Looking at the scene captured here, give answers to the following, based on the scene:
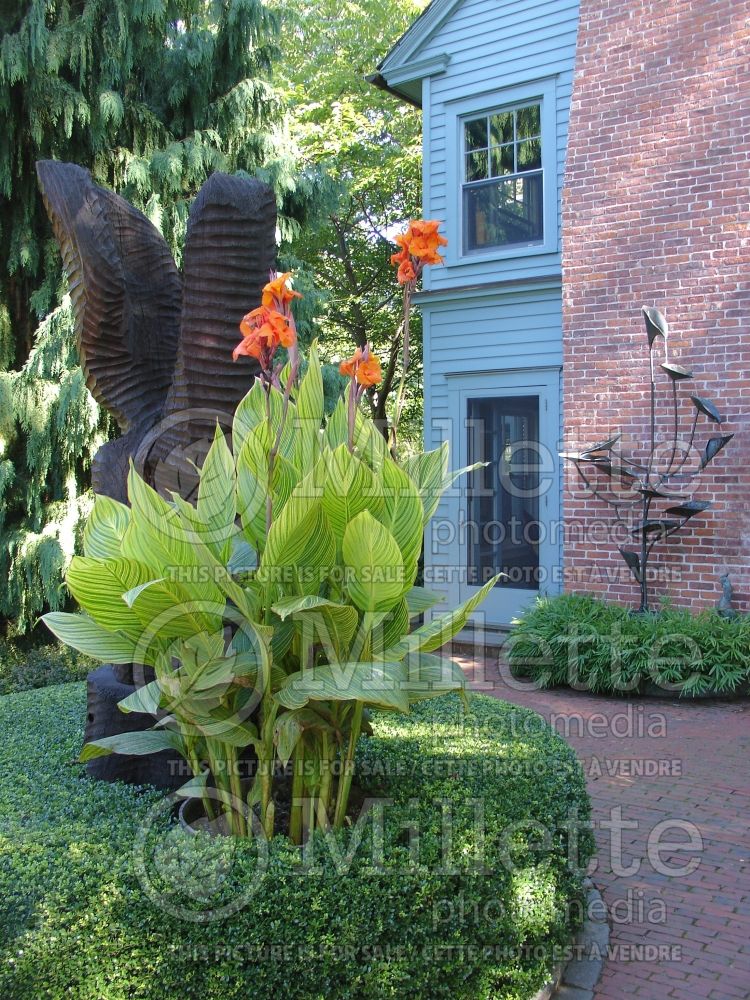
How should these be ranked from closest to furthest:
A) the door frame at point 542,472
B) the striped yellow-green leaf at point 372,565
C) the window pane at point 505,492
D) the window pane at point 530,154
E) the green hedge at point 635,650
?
the striped yellow-green leaf at point 372,565 → the green hedge at point 635,650 → the door frame at point 542,472 → the window pane at point 505,492 → the window pane at point 530,154

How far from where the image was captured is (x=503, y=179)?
917 centimetres

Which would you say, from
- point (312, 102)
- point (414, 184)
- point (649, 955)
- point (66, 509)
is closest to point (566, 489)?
point (66, 509)

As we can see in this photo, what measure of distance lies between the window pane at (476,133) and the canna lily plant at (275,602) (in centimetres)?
726

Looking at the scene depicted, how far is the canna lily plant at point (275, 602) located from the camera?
2.62m

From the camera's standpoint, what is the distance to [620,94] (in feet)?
25.2

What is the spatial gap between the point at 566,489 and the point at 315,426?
5310 millimetres

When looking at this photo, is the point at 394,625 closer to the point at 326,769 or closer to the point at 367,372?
the point at 326,769

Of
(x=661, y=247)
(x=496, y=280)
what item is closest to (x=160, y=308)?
(x=661, y=247)

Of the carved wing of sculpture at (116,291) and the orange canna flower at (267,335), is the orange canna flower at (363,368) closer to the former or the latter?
the orange canna flower at (267,335)

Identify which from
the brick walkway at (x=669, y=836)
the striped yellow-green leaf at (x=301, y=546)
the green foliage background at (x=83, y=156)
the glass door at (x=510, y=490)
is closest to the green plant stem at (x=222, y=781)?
the striped yellow-green leaf at (x=301, y=546)

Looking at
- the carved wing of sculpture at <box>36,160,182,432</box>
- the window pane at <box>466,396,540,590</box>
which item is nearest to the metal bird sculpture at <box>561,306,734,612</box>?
the window pane at <box>466,396,540,590</box>

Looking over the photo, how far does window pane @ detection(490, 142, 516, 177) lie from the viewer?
918cm

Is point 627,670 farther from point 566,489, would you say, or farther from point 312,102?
point 312,102

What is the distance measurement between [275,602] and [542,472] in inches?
249
